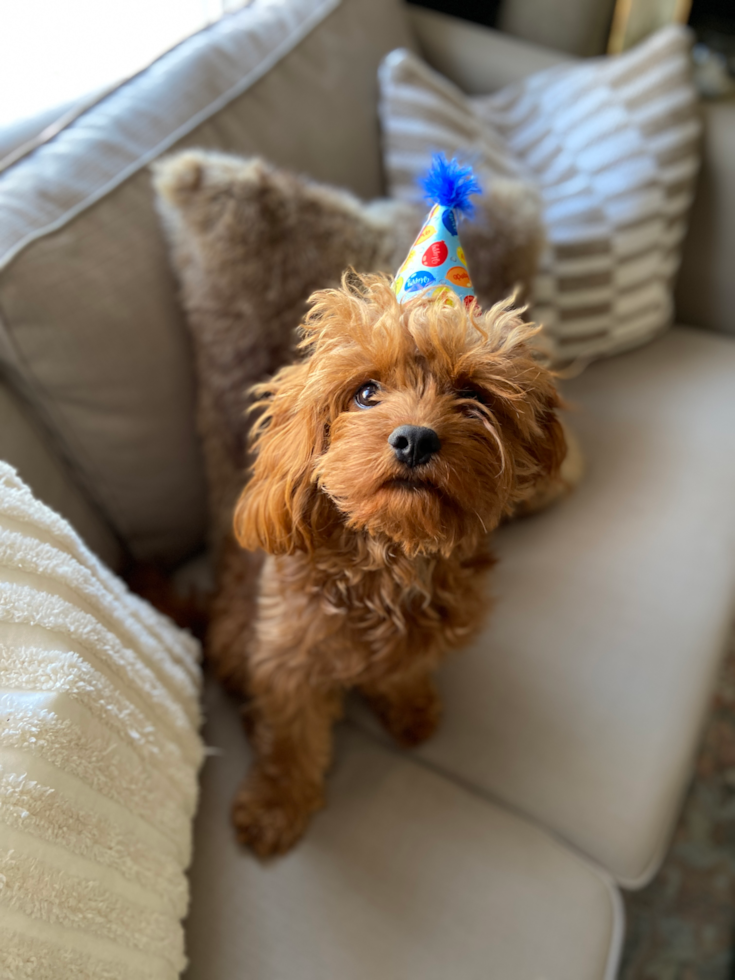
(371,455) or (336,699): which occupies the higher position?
(371,455)

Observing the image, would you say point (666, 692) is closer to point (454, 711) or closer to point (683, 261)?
point (454, 711)

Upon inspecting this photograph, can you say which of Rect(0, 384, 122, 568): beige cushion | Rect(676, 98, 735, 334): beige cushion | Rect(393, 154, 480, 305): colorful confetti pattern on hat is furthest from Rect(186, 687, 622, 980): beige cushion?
Rect(676, 98, 735, 334): beige cushion

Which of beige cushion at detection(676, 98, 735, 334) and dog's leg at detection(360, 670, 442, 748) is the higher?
beige cushion at detection(676, 98, 735, 334)

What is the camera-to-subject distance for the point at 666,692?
3.26ft

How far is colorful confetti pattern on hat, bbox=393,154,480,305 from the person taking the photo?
2.05 ft

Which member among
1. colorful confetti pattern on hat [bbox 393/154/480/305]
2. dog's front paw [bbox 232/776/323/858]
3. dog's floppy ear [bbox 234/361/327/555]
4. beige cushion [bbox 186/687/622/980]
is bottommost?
beige cushion [bbox 186/687/622/980]

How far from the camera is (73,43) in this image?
45.8 inches

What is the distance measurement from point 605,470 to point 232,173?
82 centimetres

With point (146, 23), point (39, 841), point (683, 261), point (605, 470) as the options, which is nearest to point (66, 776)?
point (39, 841)

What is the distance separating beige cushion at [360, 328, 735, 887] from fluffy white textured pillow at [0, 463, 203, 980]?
16.0 inches

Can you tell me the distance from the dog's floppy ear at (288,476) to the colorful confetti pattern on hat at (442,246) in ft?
0.46

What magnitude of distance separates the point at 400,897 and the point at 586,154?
127 cm

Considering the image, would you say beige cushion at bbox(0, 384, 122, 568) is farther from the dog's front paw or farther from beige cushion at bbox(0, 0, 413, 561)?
the dog's front paw

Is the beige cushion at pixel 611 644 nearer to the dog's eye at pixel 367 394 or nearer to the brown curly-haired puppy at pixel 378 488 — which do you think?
the brown curly-haired puppy at pixel 378 488
